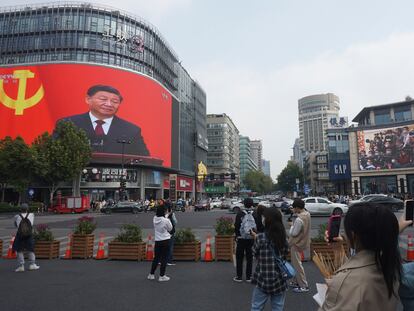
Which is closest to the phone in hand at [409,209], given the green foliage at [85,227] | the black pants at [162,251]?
the black pants at [162,251]

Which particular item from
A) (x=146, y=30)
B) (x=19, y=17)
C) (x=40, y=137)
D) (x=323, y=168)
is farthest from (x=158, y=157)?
(x=323, y=168)

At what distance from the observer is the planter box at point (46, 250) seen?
11.0 meters

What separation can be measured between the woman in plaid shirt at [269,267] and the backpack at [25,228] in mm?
7381

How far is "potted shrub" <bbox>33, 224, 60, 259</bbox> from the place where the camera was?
11.0m

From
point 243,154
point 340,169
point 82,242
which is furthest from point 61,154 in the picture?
point 243,154

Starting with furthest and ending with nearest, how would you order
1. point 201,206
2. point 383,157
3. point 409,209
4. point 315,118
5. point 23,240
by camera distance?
point 315,118
point 383,157
point 201,206
point 23,240
point 409,209

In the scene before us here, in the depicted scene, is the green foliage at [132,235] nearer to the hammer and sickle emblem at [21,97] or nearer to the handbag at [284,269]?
the handbag at [284,269]

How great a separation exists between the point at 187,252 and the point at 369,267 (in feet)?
29.4

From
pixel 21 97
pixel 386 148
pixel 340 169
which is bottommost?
pixel 340 169

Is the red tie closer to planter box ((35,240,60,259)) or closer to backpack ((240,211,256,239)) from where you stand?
planter box ((35,240,60,259))

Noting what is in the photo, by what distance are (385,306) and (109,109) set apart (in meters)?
55.8

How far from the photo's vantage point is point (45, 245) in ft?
36.2

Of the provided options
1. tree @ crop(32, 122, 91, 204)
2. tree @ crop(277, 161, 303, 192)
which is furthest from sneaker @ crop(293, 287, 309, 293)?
tree @ crop(277, 161, 303, 192)

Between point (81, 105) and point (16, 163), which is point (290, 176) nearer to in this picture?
point (81, 105)
